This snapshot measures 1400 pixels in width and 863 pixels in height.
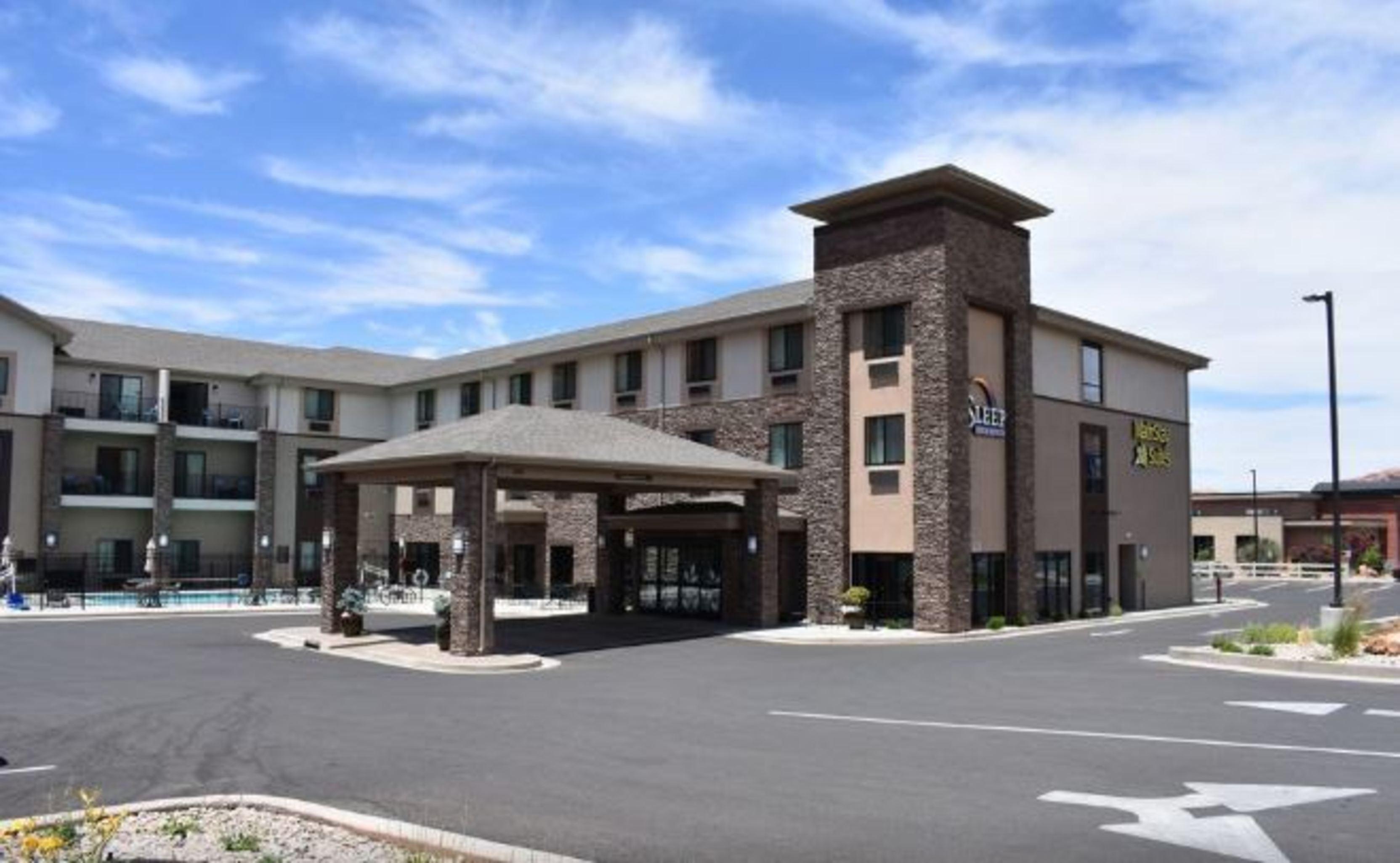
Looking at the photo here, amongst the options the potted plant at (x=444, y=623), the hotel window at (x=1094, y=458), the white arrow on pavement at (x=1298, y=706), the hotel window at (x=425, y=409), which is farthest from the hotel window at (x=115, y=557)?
the white arrow on pavement at (x=1298, y=706)

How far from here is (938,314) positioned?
3070 centimetres

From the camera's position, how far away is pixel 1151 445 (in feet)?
134

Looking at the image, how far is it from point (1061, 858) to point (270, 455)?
46954 millimetres

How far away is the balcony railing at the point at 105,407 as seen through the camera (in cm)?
4681

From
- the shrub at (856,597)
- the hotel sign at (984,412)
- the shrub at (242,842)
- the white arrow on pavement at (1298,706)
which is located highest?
the hotel sign at (984,412)

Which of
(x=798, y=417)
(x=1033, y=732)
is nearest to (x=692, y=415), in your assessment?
(x=798, y=417)

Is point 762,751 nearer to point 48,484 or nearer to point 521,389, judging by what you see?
point 521,389

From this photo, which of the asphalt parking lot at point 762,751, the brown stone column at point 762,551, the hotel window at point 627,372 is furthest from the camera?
the hotel window at point 627,372

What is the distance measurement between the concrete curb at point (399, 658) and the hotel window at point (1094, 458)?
808 inches

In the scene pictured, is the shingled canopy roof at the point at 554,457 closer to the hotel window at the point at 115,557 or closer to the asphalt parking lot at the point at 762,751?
the asphalt parking lot at the point at 762,751

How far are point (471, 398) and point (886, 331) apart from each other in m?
23.0

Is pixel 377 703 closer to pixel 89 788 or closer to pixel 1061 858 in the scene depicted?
pixel 89 788

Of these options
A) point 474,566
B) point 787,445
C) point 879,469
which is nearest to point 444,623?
point 474,566

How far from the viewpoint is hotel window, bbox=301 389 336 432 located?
52375 millimetres
